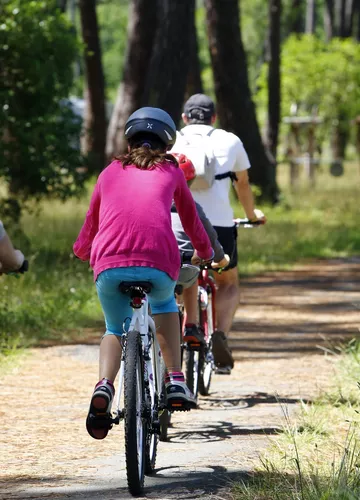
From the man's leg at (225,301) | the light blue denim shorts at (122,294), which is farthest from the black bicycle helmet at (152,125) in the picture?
the man's leg at (225,301)

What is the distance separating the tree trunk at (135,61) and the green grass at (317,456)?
48.6ft

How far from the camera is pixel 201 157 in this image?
8.30 m

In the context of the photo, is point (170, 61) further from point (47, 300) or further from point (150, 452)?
point (150, 452)

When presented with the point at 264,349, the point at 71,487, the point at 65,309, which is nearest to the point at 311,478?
the point at 71,487

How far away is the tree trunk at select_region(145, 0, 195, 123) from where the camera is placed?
60.2 feet

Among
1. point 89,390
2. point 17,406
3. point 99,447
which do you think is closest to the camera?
point 99,447

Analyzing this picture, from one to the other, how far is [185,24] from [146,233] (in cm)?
1281

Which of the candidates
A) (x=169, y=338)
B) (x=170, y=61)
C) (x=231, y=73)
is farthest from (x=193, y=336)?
(x=231, y=73)

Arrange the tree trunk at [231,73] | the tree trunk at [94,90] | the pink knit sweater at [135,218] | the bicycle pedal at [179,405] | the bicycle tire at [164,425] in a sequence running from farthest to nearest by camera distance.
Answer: the tree trunk at [94,90] < the tree trunk at [231,73] < the bicycle tire at [164,425] < the bicycle pedal at [179,405] < the pink knit sweater at [135,218]

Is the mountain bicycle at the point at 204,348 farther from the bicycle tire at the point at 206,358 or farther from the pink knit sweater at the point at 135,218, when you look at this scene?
the pink knit sweater at the point at 135,218

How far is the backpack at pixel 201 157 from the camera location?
8305 mm

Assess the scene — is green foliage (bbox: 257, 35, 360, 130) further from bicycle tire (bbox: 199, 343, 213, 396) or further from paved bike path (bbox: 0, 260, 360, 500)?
bicycle tire (bbox: 199, 343, 213, 396)

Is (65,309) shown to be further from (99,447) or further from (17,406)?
(99,447)

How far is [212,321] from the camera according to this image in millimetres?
9211
